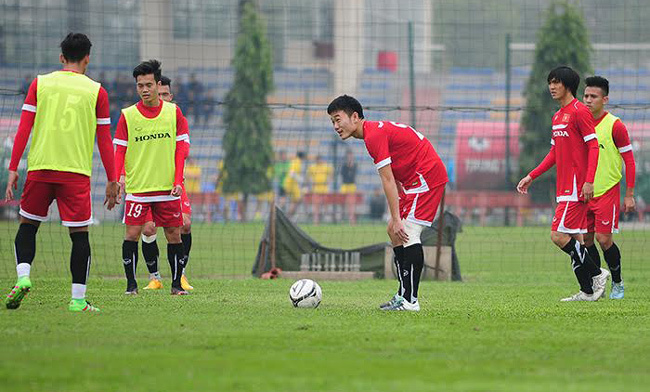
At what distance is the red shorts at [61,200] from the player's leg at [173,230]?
2.23 metres

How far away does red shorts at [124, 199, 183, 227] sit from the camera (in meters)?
10.8

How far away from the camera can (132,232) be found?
1106cm

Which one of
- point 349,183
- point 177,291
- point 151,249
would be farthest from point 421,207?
point 349,183

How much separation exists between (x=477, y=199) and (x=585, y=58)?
271 inches

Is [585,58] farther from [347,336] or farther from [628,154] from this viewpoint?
[347,336]

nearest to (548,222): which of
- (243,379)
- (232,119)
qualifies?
(232,119)

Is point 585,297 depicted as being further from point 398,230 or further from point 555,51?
point 555,51

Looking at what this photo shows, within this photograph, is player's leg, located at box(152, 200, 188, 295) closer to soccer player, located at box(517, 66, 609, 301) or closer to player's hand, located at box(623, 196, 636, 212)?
Result: soccer player, located at box(517, 66, 609, 301)

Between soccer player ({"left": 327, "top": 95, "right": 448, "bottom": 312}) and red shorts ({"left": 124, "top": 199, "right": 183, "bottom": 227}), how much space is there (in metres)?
2.32

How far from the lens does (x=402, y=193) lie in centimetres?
966

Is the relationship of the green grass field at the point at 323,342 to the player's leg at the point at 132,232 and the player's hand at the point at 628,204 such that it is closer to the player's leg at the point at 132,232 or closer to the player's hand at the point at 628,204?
the player's leg at the point at 132,232

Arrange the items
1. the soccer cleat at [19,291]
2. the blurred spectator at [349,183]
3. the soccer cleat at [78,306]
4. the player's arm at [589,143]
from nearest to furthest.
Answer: the soccer cleat at [19,291] → the soccer cleat at [78,306] → the player's arm at [589,143] → the blurred spectator at [349,183]

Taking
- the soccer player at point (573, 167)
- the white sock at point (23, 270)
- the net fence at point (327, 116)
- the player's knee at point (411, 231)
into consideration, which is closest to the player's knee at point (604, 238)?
the soccer player at point (573, 167)

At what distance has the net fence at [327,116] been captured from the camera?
2377 cm
